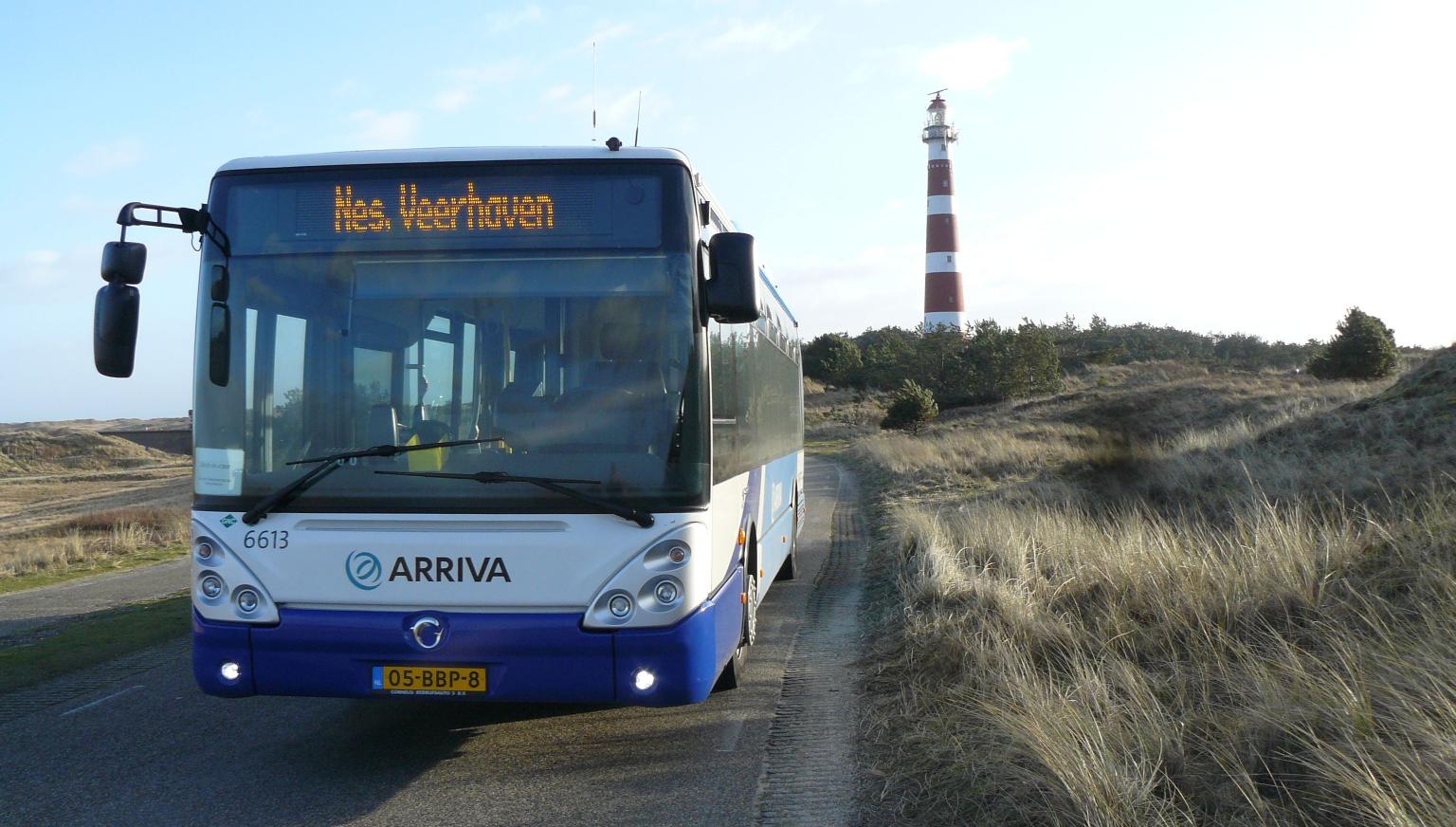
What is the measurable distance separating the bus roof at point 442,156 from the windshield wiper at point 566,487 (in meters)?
1.55

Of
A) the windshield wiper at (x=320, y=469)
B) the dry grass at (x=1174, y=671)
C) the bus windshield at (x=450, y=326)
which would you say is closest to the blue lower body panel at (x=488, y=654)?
the windshield wiper at (x=320, y=469)

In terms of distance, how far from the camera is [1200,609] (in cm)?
633

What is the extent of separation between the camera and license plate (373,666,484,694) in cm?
494

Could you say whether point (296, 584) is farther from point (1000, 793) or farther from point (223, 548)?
point (1000, 793)

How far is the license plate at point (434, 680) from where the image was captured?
4.94 m

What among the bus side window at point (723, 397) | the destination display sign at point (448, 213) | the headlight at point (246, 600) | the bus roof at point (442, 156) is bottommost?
the headlight at point (246, 600)

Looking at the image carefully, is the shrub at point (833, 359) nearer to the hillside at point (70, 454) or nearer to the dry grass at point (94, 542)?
the hillside at point (70, 454)

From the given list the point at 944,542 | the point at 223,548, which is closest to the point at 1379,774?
the point at 223,548

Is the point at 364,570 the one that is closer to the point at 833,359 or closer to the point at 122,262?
the point at 122,262

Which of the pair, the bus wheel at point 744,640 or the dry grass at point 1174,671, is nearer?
the dry grass at point 1174,671

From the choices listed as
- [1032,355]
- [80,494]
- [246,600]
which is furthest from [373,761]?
[1032,355]

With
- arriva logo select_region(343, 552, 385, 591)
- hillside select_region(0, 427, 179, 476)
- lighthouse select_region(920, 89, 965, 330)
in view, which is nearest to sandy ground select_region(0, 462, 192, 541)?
hillside select_region(0, 427, 179, 476)

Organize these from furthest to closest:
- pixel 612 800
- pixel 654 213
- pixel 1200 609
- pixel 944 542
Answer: pixel 944 542
pixel 1200 609
pixel 654 213
pixel 612 800

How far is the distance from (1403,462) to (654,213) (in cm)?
1196
